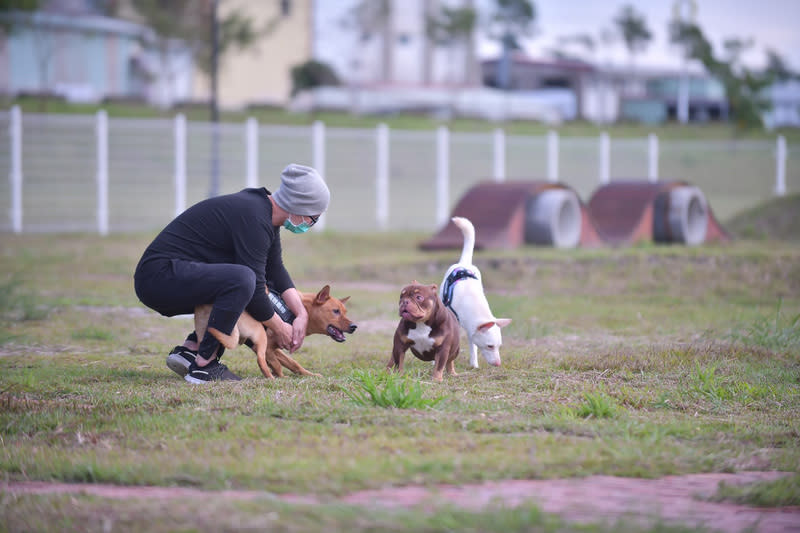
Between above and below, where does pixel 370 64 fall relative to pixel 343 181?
above

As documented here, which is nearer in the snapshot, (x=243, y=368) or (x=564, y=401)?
(x=564, y=401)

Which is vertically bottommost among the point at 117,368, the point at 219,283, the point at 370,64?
the point at 117,368

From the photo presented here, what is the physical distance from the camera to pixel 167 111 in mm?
34219

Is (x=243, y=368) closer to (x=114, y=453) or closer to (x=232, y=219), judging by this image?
(x=232, y=219)

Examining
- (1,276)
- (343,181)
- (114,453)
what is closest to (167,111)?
(343,181)

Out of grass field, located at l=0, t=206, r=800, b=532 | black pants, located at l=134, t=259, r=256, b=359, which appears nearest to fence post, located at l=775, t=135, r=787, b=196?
grass field, located at l=0, t=206, r=800, b=532

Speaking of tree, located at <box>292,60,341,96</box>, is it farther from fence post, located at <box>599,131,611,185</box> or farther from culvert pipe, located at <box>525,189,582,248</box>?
culvert pipe, located at <box>525,189,582,248</box>

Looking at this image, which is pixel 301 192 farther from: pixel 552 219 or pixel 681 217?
pixel 681 217

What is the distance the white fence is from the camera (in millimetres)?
21188

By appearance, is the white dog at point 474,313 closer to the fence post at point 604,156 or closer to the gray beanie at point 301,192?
the gray beanie at point 301,192

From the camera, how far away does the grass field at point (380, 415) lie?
153 inches

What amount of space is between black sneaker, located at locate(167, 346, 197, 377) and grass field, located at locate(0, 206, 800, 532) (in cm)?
14

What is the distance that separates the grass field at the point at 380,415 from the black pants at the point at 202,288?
1.30 feet

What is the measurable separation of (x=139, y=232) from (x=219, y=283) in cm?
1510
